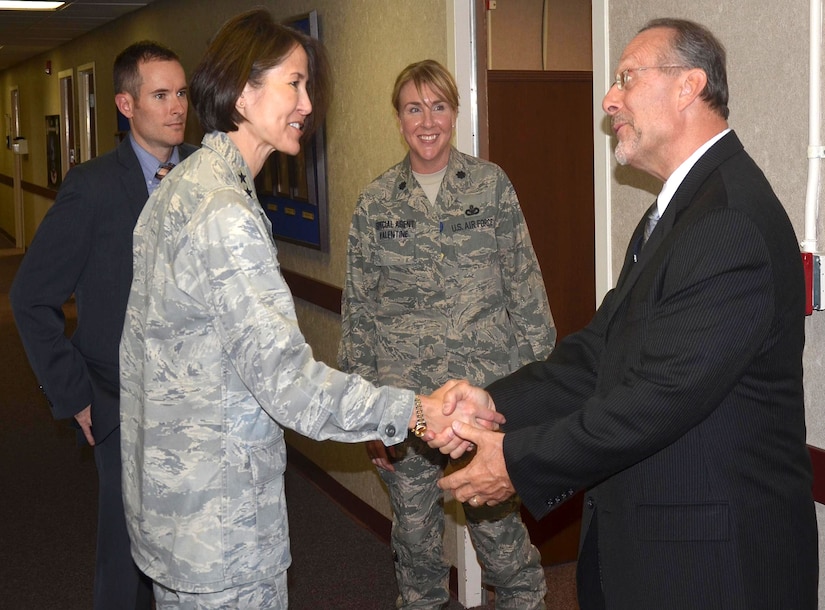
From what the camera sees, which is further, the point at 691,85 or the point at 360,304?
the point at 360,304

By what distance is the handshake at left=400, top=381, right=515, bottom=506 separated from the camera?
8.24ft

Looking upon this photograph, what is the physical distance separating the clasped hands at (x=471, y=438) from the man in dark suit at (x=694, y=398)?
26 centimetres

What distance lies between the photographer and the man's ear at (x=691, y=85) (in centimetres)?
216

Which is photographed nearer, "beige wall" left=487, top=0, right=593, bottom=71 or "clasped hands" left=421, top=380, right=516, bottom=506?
"clasped hands" left=421, top=380, right=516, bottom=506

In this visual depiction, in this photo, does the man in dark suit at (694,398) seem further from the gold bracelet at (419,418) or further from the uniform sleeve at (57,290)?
the uniform sleeve at (57,290)

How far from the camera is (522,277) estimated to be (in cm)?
342

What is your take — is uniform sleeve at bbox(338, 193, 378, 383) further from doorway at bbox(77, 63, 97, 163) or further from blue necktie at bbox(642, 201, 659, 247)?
doorway at bbox(77, 63, 97, 163)

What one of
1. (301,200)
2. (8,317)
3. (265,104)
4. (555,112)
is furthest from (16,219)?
(265,104)

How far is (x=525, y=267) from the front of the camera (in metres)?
3.42

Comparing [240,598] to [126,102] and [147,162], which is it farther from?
[126,102]

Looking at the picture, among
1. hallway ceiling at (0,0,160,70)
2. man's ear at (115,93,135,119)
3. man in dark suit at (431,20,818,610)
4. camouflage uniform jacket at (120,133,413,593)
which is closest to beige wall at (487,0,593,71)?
man's ear at (115,93,135,119)

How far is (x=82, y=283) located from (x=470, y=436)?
53.8 inches

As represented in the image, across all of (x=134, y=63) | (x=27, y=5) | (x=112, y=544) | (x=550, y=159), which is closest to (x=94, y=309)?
(x=112, y=544)

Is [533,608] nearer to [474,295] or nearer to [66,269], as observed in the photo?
[474,295]
